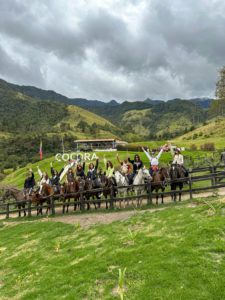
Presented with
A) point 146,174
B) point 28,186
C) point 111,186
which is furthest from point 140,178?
point 28,186

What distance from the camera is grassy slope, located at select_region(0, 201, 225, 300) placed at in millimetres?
4312

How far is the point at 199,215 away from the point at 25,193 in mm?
14057

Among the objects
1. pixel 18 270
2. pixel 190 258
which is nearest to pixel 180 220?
pixel 190 258

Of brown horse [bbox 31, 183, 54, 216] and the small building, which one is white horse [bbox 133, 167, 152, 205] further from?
the small building

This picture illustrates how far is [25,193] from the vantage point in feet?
56.9

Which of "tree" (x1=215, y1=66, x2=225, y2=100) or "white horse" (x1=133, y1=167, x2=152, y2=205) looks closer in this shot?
"white horse" (x1=133, y1=167, x2=152, y2=205)

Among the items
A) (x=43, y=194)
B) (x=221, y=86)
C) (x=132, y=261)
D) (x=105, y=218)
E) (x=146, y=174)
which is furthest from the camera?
(x=221, y=86)

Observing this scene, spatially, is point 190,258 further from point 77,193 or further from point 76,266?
point 77,193

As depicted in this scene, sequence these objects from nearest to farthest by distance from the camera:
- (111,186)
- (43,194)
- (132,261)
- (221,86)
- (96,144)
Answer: (132,261) < (111,186) < (43,194) < (221,86) < (96,144)

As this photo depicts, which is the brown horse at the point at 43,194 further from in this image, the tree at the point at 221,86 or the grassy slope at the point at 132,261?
the tree at the point at 221,86

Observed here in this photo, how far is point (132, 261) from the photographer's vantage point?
5.51 meters

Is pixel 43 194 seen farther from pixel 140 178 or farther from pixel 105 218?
pixel 140 178

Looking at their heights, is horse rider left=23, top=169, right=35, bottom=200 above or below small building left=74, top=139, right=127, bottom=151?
below

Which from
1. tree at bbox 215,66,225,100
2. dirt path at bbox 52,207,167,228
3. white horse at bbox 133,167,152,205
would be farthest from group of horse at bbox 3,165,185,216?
tree at bbox 215,66,225,100
